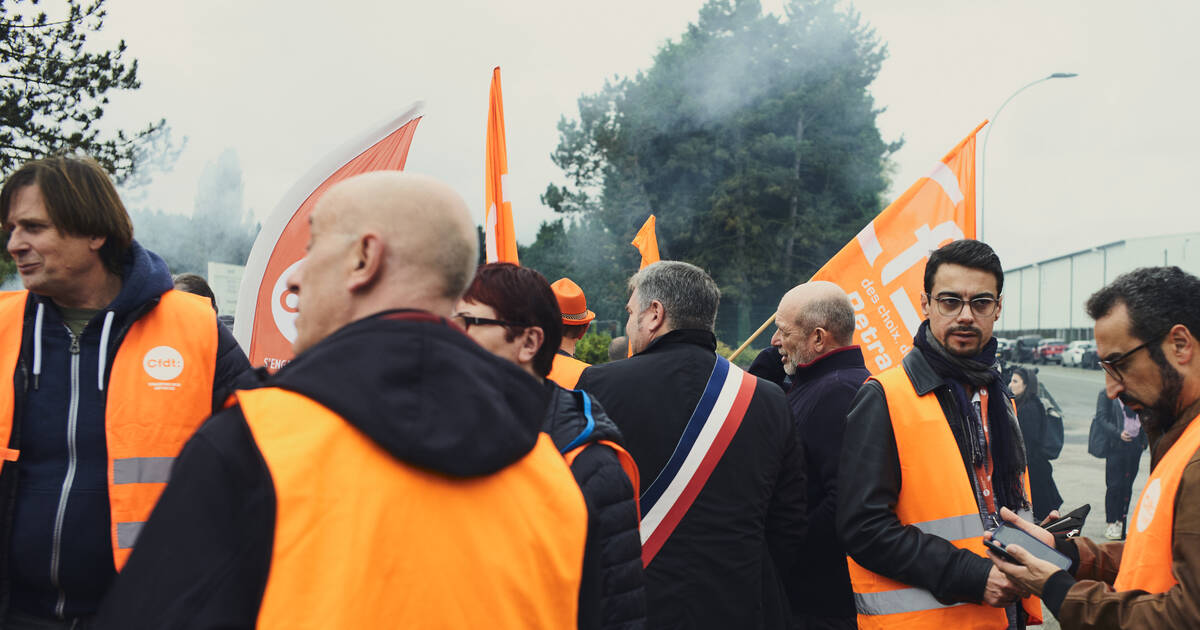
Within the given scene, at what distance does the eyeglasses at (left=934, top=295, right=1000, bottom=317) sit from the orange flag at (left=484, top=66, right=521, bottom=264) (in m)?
2.79

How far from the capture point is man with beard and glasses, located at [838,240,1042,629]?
262 cm

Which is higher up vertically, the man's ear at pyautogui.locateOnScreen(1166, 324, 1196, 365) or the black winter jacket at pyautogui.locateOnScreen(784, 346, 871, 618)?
the man's ear at pyautogui.locateOnScreen(1166, 324, 1196, 365)

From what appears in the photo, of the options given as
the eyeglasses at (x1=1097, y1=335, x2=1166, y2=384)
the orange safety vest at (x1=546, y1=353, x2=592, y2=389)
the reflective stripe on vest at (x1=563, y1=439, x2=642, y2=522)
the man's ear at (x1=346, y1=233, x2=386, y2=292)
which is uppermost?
the man's ear at (x1=346, y1=233, x2=386, y2=292)

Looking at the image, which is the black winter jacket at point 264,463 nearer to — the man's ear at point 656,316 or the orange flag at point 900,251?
the man's ear at point 656,316

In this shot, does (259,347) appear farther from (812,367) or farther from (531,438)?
(531,438)

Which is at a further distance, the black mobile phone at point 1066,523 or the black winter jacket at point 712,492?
the black winter jacket at point 712,492

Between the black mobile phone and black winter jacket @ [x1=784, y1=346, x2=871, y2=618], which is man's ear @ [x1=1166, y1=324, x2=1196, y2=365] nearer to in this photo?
the black mobile phone

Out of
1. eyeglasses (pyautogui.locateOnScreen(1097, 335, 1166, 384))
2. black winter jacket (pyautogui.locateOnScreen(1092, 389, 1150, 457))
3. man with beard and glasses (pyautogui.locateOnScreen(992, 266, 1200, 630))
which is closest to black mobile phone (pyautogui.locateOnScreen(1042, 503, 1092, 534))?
man with beard and glasses (pyautogui.locateOnScreen(992, 266, 1200, 630))

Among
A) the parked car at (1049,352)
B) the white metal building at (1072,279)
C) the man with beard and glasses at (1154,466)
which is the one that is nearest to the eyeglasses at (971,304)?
the man with beard and glasses at (1154,466)

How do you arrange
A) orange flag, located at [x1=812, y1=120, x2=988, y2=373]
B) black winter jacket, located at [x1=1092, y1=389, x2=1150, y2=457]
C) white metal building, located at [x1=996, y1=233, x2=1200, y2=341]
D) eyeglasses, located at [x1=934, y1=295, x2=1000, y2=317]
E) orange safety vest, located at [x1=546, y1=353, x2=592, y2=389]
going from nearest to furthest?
1. eyeglasses, located at [x1=934, y1=295, x2=1000, y2=317]
2. orange safety vest, located at [x1=546, y1=353, x2=592, y2=389]
3. orange flag, located at [x1=812, y1=120, x2=988, y2=373]
4. black winter jacket, located at [x1=1092, y1=389, x2=1150, y2=457]
5. white metal building, located at [x1=996, y1=233, x2=1200, y2=341]

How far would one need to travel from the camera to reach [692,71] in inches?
1479

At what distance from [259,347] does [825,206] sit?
110 ft

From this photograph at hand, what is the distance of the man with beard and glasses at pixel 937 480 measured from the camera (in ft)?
8.61

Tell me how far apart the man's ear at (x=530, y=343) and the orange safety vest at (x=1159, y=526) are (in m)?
1.53
